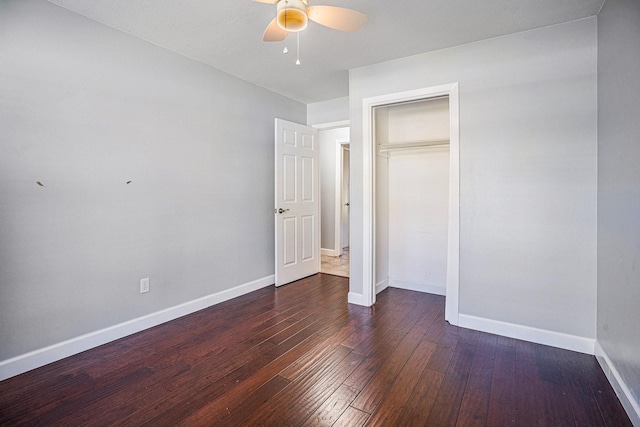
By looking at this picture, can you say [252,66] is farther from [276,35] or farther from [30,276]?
[30,276]

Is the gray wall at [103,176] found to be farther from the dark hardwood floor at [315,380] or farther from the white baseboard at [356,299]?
the white baseboard at [356,299]

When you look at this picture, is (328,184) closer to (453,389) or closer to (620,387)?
(453,389)

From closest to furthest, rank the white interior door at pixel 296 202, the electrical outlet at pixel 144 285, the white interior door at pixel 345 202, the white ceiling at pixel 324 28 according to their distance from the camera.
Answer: the white ceiling at pixel 324 28 → the electrical outlet at pixel 144 285 → the white interior door at pixel 296 202 → the white interior door at pixel 345 202

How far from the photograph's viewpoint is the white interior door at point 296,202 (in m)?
3.86

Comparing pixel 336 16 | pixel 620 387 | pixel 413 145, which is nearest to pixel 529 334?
pixel 620 387

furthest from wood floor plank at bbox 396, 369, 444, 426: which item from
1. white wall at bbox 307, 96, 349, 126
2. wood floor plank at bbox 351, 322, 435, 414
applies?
white wall at bbox 307, 96, 349, 126

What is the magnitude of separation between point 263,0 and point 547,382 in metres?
2.84

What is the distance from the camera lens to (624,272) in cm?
176

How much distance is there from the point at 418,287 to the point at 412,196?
1111mm

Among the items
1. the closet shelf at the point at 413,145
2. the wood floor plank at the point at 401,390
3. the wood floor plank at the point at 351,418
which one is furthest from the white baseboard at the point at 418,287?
the wood floor plank at the point at 351,418

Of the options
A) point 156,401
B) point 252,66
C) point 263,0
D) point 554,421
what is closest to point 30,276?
point 156,401

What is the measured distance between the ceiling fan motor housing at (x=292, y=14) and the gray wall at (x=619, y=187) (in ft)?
5.76

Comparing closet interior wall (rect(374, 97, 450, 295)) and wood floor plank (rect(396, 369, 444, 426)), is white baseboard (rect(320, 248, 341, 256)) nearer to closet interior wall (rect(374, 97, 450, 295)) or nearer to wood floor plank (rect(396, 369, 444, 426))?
closet interior wall (rect(374, 97, 450, 295))

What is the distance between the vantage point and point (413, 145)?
11.2 ft
